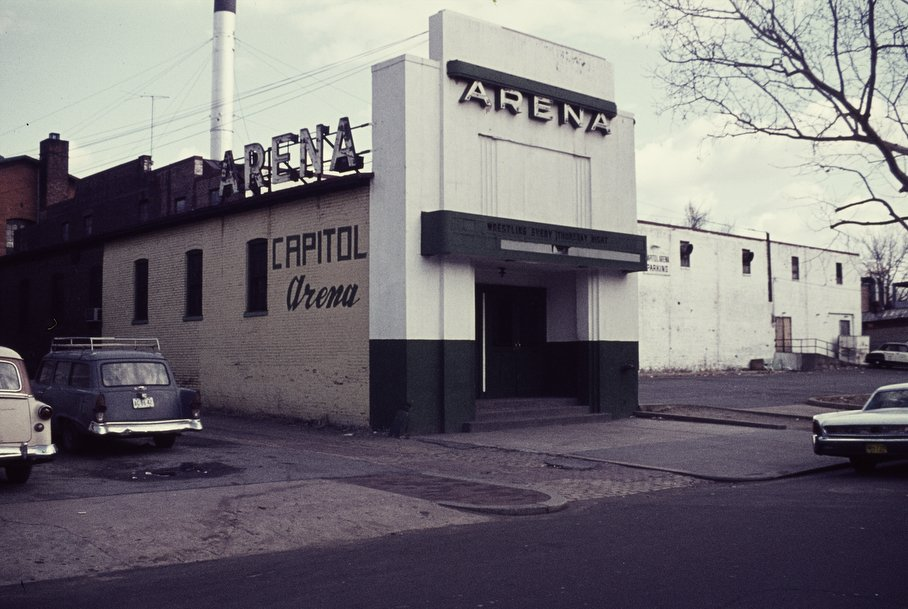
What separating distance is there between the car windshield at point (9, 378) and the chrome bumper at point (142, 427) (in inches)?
101

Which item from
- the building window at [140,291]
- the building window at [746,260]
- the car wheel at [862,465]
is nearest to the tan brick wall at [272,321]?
the building window at [140,291]

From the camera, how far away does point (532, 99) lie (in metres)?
19.4

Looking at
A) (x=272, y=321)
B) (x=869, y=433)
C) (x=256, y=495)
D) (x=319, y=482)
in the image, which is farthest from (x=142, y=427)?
(x=869, y=433)

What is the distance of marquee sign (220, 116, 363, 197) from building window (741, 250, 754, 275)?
1333 inches

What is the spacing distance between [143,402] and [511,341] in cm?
930

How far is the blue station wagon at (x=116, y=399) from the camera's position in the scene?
13.5 m

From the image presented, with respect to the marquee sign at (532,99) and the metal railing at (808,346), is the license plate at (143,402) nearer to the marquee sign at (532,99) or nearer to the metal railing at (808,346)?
the marquee sign at (532,99)

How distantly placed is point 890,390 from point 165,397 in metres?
11.5

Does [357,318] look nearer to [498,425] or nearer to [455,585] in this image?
[498,425]

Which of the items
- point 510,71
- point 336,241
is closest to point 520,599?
point 336,241

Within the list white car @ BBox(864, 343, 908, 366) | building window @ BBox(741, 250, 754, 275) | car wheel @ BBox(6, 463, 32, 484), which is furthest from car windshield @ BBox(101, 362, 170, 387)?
white car @ BBox(864, 343, 908, 366)

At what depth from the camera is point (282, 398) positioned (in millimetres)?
19828

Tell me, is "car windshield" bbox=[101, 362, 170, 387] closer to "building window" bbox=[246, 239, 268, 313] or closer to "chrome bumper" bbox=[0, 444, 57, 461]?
"chrome bumper" bbox=[0, 444, 57, 461]

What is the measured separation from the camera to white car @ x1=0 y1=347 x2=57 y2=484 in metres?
10.3
